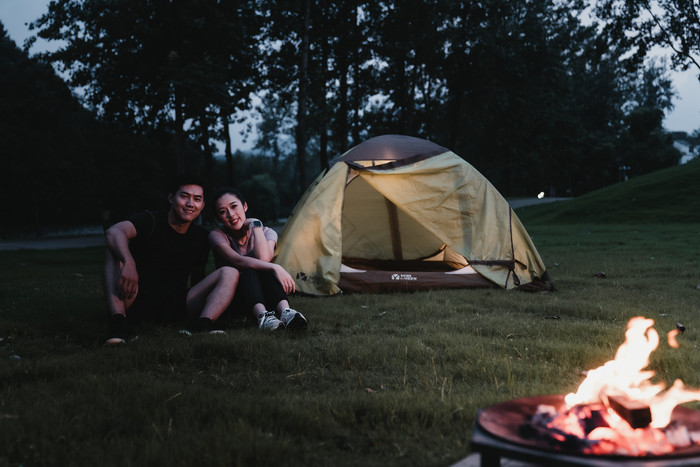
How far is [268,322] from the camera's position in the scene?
15.9 feet

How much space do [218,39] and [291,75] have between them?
14.1 ft

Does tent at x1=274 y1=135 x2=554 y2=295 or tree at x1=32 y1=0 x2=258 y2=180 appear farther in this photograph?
tree at x1=32 y1=0 x2=258 y2=180

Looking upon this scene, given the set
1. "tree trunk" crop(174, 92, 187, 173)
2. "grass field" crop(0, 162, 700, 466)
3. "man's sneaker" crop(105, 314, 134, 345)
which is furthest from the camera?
"tree trunk" crop(174, 92, 187, 173)

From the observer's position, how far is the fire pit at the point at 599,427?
168cm

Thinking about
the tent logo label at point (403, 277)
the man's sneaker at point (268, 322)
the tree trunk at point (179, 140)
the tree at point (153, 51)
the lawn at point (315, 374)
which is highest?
the tree at point (153, 51)

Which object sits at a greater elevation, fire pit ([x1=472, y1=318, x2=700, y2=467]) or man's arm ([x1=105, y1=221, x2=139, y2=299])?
man's arm ([x1=105, y1=221, x2=139, y2=299])

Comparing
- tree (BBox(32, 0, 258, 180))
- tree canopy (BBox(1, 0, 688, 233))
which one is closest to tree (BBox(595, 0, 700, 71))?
tree canopy (BBox(1, 0, 688, 233))

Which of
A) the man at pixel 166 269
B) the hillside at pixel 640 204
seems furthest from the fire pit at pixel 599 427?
the hillside at pixel 640 204

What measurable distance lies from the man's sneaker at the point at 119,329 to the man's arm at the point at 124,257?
0.57 ft

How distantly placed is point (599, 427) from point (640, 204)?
22557 millimetres

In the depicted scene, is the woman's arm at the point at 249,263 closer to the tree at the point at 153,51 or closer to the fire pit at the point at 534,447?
the fire pit at the point at 534,447

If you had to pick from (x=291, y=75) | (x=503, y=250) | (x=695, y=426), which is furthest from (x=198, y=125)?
(x=695, y=426)

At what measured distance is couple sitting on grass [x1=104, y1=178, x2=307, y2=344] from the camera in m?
4.71

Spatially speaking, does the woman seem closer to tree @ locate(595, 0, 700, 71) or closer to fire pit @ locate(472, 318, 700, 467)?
fire pit @ locate(472, 318, 700, 467)
